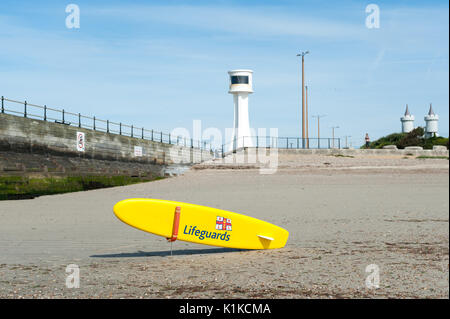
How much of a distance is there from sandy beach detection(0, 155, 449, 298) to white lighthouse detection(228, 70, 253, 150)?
87.1ft

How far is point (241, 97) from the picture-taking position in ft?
162

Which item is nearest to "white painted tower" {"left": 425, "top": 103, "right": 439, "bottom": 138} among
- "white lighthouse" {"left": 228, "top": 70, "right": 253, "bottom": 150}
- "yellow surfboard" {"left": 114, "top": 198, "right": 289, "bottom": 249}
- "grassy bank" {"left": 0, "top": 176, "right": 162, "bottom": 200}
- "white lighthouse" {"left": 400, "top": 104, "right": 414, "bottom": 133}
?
"white lighthouse" {"left": 400, "top": 104, "right": 414, "bottom": 133}

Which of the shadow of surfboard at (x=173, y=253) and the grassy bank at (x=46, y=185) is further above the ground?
the grassy bank at (x=46, y=185)

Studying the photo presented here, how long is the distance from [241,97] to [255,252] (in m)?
40.3

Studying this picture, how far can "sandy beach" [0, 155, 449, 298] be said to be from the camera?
22.4 ft

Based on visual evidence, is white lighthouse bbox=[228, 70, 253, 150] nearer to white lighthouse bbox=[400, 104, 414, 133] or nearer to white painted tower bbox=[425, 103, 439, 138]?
white lighthouse bbox=[400, 104, 414, 133]

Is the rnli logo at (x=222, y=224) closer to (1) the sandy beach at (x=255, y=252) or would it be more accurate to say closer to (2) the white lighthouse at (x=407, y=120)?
(1) the sandy beach at (x=255, y=252)

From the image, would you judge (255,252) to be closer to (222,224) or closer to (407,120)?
(222,224)

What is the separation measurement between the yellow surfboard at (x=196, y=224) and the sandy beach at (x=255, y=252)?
0.27 m

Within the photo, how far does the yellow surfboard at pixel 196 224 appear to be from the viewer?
9.59 m

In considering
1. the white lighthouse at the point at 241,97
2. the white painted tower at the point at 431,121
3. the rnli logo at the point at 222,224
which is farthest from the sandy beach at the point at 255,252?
the white painted tower at the point at 431,121

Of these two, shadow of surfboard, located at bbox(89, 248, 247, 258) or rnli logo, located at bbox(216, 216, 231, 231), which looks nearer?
shadow of surfboard, located at bbox(89, 248, 247, 258)
